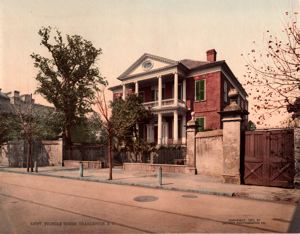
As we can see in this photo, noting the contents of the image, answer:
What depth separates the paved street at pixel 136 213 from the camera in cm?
530

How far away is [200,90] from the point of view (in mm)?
25453

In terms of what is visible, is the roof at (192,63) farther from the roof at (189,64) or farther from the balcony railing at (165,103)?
the balcony railing at (165,103)

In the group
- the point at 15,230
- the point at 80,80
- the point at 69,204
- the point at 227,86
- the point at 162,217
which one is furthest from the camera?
the point at 80,80

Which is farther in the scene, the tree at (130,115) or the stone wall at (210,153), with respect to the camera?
the tree at (130,115)

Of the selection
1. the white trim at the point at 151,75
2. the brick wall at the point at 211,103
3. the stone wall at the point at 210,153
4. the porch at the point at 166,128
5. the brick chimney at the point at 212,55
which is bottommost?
the stone wall at the point at 210,153

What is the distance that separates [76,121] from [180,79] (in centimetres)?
1206

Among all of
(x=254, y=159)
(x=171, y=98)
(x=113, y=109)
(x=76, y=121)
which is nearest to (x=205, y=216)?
(x=254, y=159)

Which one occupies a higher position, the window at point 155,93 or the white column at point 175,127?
the window at point 155,93

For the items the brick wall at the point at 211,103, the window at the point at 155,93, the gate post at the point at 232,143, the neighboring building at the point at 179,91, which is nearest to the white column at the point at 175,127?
the neighboring building at the point at 179,91

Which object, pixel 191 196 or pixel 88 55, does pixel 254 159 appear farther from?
pixel 88 55

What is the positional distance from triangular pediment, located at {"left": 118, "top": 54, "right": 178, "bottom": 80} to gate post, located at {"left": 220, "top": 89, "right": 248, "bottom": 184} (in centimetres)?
1394

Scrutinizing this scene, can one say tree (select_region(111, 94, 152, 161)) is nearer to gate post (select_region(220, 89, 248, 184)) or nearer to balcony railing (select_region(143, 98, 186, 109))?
balcony railing (select_region(143, 98, 186, 109))

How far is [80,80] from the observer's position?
28.6 m

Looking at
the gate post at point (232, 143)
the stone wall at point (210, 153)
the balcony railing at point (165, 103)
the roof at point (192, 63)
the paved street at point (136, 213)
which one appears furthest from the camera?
the roof at point (192, 63)
